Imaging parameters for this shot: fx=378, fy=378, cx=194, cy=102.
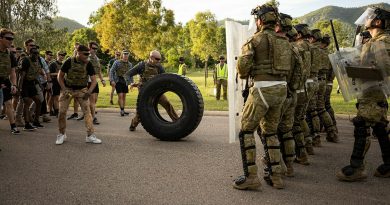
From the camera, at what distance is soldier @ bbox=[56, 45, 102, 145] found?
23.6 ft

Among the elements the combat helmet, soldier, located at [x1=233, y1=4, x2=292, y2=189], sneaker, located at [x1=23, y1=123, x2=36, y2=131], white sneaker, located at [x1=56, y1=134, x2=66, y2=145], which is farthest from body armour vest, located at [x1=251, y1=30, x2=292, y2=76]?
sneaker, located at [x1=23, y1=123, x2=36, y2=131]

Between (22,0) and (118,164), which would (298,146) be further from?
(22,0)

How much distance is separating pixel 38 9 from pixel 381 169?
1280 inches

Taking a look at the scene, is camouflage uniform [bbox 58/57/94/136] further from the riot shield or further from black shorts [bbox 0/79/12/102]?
the riot shield

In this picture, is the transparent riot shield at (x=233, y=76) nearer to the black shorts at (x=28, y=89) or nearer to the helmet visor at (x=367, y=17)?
the helmet visor at (x=367, y=17)

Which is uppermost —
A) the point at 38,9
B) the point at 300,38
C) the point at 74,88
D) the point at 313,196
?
the point at 38,9

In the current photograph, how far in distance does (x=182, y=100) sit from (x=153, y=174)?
2.72 m

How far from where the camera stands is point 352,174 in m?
4.86

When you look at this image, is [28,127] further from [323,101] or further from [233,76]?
[323,101]

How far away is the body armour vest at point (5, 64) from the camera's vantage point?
7250mm

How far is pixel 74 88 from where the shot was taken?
734 centimetres

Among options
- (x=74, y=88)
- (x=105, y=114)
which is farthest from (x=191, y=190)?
(x=105, y=114)

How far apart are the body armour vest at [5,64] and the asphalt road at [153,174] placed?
1349 millimetres

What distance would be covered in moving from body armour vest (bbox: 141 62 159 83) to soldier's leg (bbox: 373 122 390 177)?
15.5 feet
